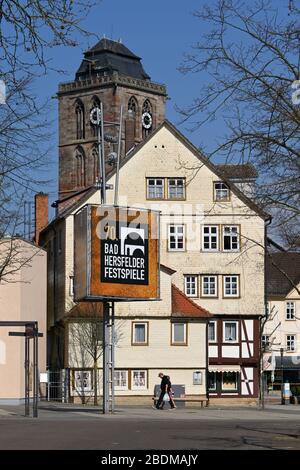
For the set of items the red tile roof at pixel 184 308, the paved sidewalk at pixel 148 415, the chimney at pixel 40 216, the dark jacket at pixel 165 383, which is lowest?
the paved sidewalk at pixel 148 415

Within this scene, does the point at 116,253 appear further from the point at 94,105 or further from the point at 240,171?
the point at 94,105

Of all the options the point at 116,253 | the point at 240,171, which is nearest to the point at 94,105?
the point at 116,253

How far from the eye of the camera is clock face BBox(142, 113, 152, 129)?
452 feet

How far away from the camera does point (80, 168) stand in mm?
135000

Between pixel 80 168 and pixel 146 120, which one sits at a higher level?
pixel 146 120

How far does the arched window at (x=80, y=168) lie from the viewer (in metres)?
133

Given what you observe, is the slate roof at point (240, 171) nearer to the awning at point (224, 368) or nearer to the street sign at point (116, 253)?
the street sign at point (116, 253)

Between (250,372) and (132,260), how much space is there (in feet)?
101

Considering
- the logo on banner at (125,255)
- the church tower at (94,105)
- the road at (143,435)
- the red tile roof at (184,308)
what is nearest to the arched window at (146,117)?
the church tower at (94,105)

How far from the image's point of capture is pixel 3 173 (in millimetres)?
18391

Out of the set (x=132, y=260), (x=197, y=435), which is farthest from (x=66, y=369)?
(x=197, y=435)

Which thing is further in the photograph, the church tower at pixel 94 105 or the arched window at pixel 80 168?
the church tower at pixel 94 105

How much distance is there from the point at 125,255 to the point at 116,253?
0.43 metres

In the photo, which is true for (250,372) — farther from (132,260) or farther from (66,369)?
(132,260)
